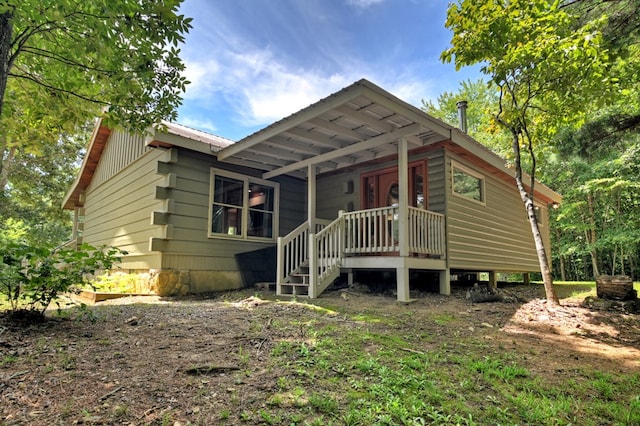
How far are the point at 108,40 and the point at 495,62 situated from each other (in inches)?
222

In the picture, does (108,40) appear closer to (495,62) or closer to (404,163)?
(404,163)

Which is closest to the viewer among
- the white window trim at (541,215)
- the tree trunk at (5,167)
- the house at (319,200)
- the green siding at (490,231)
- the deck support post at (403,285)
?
the deck support post at (403,285)

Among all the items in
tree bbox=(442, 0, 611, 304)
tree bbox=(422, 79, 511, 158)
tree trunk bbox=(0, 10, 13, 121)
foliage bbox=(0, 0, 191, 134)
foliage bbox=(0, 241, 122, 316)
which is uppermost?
tree bbox=(422, 79, 511, 158)

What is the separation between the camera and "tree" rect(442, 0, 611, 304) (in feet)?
17.2

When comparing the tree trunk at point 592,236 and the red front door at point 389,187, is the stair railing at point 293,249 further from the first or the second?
the tree trunk at point 592,236

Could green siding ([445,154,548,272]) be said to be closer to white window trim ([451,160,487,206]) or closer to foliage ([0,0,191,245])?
white window trim ([451,160,487,206])

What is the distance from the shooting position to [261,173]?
29.4 ft

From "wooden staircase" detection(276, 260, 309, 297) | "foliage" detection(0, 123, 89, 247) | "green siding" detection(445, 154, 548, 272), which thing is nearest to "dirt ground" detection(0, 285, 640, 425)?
"wooden staircase" detection(276, 260, 309, 297)

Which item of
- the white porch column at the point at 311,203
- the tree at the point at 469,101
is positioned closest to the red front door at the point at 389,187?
the white porch column at the point at 311,203

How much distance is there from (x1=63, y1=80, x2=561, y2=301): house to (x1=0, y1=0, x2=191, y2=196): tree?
126 cm

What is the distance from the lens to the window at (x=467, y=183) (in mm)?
7920

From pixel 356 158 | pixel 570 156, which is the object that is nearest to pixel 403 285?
pixel 356 158

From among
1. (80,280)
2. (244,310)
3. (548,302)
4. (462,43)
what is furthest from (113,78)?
(548,302)

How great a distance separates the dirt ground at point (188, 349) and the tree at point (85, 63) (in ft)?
7.77
